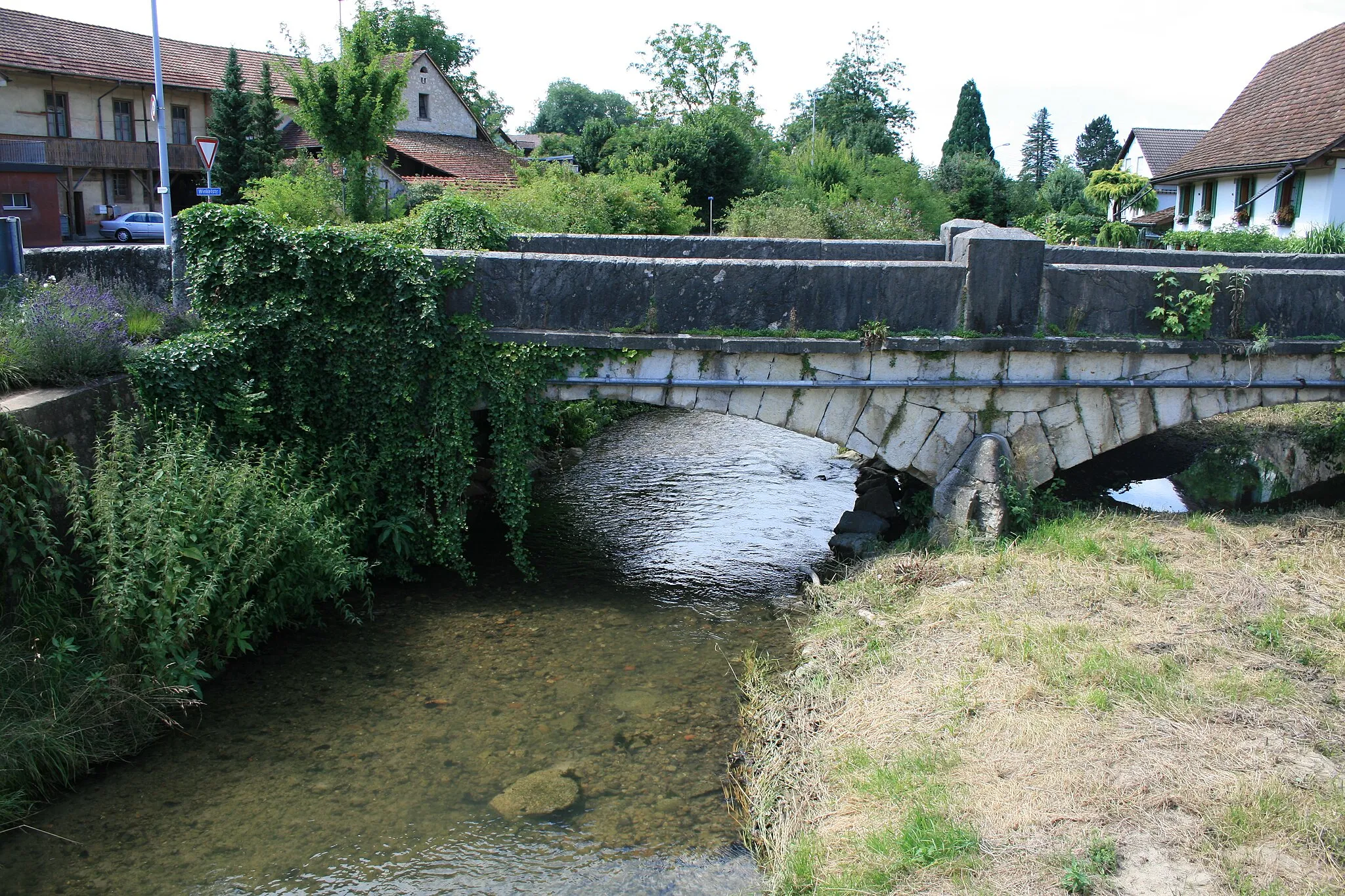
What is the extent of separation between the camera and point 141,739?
17.8 feet

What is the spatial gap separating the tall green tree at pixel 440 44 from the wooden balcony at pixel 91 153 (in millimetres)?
16710

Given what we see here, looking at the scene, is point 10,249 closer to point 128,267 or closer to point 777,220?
point 128,267

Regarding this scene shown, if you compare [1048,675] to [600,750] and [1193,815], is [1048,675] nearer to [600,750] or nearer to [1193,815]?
[1193,815]

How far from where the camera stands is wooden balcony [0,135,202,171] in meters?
Result: 25.6

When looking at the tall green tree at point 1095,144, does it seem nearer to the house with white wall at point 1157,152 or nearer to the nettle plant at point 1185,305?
the house with white wall at point 1157,152

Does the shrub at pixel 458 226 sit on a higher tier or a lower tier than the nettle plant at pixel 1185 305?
higher

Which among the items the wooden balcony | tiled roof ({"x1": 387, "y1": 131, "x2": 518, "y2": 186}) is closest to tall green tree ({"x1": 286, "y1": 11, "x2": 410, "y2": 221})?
tiled roof ({"x1": 387, "y1": 131, "x2": 518, "y2": 186})

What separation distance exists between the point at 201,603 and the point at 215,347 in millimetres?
2042

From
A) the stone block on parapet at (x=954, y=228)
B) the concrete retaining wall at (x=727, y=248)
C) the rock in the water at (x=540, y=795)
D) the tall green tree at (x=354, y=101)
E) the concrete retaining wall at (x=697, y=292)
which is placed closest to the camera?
the rock in the water at (x=540, y=795)

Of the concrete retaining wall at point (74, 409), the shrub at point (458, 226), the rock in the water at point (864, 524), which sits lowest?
the rock in the water at point (864, 524)

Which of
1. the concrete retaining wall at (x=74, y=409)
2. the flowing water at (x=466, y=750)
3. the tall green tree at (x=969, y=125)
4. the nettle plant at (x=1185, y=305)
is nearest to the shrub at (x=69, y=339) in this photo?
the concrete retaining wall at (x=74, y=409)

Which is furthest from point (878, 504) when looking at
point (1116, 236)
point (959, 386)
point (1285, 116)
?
point (1285, 116)

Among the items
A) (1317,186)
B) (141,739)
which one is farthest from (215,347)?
(1317,186)

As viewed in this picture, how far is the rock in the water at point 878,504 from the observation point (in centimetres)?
903
